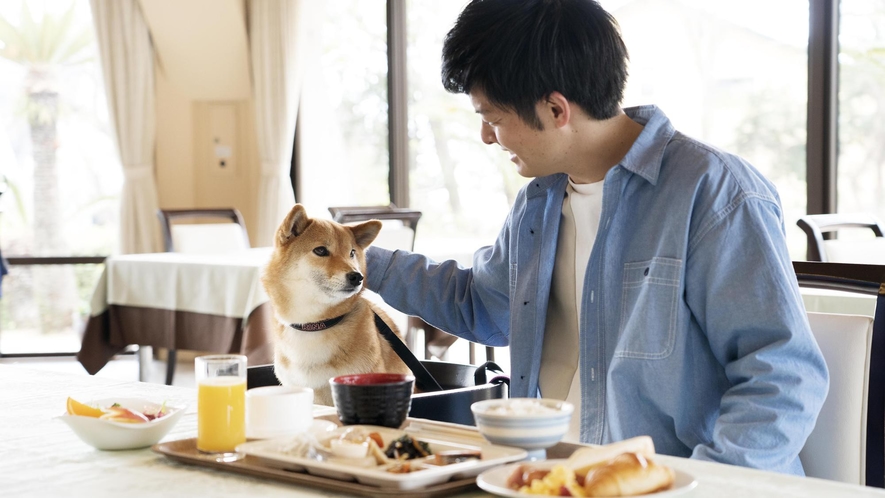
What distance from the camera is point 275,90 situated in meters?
6.07

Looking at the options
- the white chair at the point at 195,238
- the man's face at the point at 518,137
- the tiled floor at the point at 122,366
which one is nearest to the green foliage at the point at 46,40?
the tiled floor at the point at 122,366

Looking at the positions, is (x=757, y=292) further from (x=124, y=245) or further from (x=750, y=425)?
(x=124, y=245)

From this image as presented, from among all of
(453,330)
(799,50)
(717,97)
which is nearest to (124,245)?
(717,97)

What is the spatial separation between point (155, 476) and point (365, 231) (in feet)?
3.74

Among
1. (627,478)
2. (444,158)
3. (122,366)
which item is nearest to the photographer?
(627,478)

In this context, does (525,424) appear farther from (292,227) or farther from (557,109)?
(292,227)

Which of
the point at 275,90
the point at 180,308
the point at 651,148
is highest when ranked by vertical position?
the point at 275,90

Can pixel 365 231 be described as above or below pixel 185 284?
above

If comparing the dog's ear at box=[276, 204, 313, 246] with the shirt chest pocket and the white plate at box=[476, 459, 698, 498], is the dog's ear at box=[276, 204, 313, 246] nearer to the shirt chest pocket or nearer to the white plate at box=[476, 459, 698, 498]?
the shirt chest pocket

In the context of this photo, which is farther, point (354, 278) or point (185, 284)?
point (185, 284)

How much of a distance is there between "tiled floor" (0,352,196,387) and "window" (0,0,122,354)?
22 centimetres

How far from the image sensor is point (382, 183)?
6152mm

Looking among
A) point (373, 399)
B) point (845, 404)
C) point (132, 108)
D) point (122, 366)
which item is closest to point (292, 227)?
point (373, 399)

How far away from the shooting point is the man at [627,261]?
123 cm
